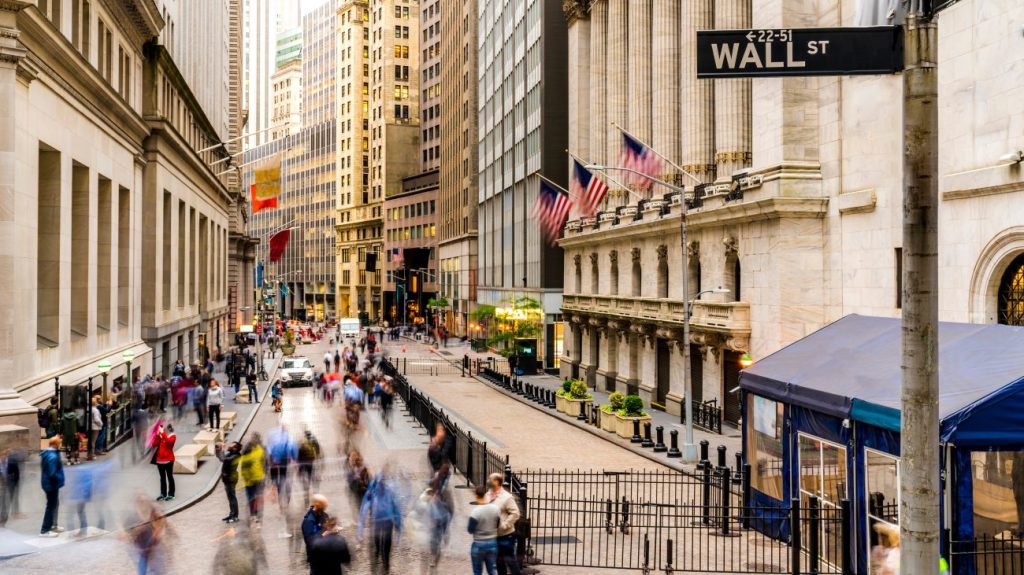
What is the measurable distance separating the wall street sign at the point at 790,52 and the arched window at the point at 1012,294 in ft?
54.5

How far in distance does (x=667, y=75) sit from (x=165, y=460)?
98.7ft

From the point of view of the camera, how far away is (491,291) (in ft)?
277

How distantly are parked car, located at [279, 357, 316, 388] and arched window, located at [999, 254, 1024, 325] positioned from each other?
35847 mm

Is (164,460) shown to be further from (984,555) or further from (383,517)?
(984,555)

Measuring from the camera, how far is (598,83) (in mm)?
50969

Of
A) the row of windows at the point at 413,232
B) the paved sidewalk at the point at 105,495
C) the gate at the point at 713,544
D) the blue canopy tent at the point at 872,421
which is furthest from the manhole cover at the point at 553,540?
the row of windows at the point at 413,232

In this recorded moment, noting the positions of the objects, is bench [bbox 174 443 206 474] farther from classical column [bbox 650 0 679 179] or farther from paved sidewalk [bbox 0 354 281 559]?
classical column [bbox 650 0 679 179]

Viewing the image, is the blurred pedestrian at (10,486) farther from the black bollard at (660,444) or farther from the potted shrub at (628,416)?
the potted shrub at (628,416)

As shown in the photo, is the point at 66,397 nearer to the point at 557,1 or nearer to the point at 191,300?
the point at 191,300

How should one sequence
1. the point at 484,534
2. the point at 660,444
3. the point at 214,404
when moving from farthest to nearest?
the point at 214,404
the point at 660,444
the point at 484,534

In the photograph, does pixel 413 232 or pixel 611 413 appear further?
pixel 413 232

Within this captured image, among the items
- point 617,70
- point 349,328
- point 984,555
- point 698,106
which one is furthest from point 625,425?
point 349,328

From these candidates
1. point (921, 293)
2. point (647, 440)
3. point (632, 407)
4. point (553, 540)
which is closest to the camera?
point (921, 293)

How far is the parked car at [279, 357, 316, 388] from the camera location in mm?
48312
